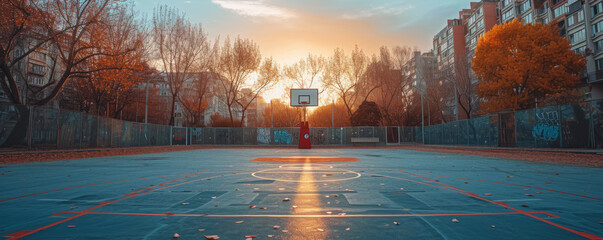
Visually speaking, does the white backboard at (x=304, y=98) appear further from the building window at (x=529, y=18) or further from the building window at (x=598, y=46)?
the building window at (x=529, y=18)

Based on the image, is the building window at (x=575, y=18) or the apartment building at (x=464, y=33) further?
the apartment building at (x=464, y=33)

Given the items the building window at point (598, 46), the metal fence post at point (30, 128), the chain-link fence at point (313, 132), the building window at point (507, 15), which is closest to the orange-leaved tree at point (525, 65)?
the chain-link fence at point (313, 132)

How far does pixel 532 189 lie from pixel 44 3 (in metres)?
22.9

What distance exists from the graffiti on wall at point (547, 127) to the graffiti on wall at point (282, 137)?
2515 centimetres

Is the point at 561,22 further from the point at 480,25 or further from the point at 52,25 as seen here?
the point at 52,25

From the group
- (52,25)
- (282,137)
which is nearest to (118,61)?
(52,25)

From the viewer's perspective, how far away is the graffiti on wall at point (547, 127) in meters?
20.1

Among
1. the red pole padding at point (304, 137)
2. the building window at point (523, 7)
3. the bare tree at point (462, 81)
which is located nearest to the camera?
the red pole padding at point (304, 137)

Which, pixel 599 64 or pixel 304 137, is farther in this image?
pixel 599 64

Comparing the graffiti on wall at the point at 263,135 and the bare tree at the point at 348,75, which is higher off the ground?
the bare tree at the point at 348,75

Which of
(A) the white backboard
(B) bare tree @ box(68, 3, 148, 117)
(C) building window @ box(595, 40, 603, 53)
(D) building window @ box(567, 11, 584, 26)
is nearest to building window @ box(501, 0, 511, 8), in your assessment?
(D) building window @ box(567, 11, 584, 26)

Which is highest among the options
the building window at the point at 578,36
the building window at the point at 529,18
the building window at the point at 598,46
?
the building window at the point at 529,18

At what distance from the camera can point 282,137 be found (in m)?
39.9

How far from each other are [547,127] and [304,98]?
22399mm
